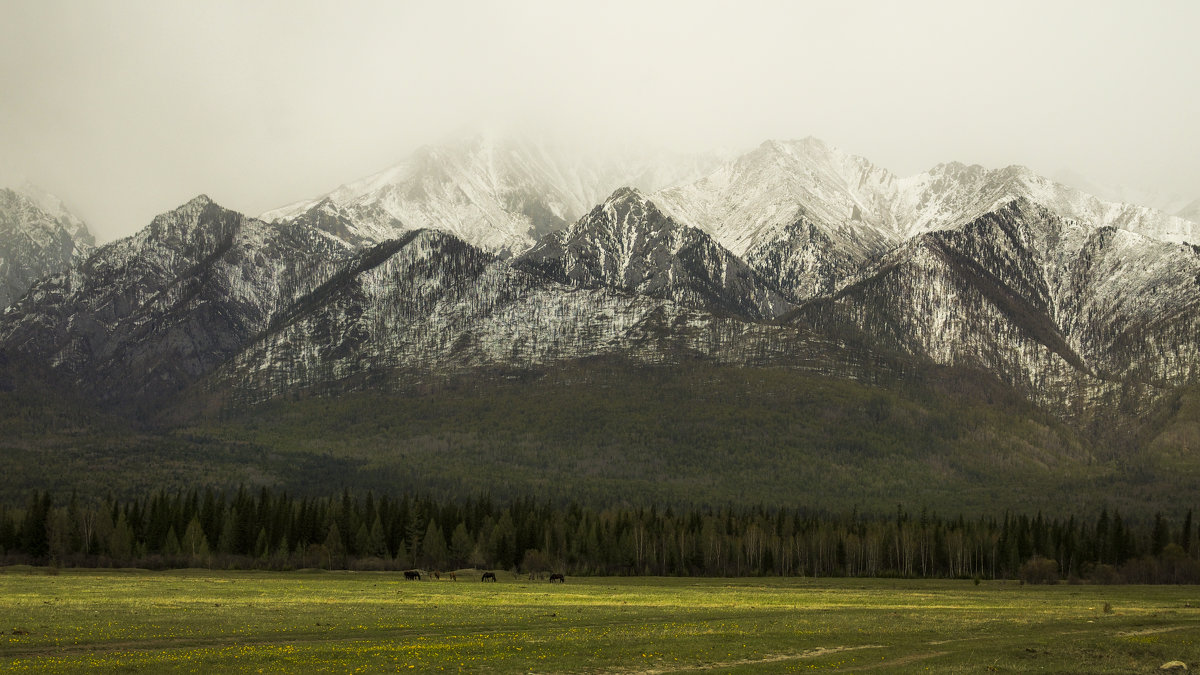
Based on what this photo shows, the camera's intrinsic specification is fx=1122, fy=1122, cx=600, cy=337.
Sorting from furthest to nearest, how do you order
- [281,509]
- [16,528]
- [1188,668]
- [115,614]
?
1. [281,509]
2. [16,528]
3. [115,614]
4. [1188,668]

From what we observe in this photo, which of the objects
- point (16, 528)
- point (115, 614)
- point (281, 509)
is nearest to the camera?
point (115, 614)

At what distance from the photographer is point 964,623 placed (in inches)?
3147

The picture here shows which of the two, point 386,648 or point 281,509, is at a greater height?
point 281,509

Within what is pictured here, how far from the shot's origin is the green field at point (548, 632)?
54188mm

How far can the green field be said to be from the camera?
54188 millimetres

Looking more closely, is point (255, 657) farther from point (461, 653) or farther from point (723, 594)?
point (723, 594)

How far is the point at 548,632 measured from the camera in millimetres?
68438

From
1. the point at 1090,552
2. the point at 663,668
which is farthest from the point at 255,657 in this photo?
the point at 1090,552

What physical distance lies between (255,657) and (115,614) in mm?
23668

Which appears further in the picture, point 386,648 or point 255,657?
point 386,648

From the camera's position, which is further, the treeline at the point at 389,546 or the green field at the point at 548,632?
the treeline at the point at 389,546

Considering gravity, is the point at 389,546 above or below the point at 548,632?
above

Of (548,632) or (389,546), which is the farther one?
(389,546)

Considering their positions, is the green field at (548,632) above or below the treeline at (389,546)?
below
